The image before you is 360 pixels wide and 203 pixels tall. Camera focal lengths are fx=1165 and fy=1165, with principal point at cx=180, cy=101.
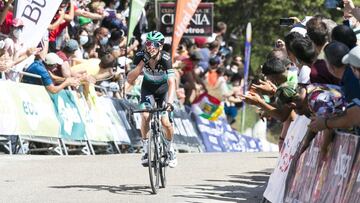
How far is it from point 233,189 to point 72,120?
21.7 feet

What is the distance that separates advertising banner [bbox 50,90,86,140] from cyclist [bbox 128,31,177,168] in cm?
498

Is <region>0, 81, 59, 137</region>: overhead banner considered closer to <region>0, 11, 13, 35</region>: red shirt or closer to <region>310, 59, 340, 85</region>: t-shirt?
<region>0, 11, 13, 35</region>: red shirt

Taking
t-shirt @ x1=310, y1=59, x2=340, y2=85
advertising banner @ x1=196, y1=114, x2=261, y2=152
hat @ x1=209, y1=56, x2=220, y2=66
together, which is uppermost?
t-shirt @ x1=310, y1=59, x2=340, y2=85

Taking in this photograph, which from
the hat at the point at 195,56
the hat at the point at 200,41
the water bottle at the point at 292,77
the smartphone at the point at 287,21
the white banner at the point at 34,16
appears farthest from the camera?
the hat at the point at 200,41

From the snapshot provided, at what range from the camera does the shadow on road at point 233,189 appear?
13.5 meters

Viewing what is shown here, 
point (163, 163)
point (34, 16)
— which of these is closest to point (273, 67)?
point (163, 163)

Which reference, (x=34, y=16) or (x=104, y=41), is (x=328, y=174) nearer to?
(x=34, y=16)

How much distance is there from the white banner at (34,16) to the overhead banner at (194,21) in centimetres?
970

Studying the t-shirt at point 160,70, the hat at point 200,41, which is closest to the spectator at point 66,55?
the t-shirt at point 160,70

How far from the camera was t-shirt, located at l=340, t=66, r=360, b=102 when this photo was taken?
9258mm

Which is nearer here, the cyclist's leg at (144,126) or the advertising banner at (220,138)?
the cyclist's leg at (144,126)

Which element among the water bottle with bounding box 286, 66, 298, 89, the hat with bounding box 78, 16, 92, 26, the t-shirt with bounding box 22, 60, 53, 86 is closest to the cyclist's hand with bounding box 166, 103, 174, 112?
the water bottle with bounding box 286, 66, 298, 89

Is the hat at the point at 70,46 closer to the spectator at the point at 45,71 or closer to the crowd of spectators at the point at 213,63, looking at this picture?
the crowd of spectators at the point at 213,63

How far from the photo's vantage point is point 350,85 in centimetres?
935
